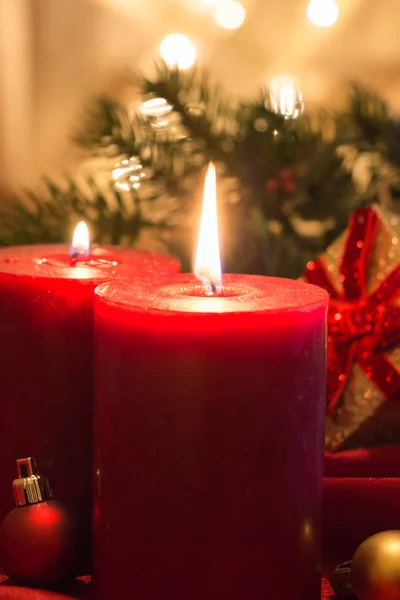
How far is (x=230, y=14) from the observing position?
4.58ft

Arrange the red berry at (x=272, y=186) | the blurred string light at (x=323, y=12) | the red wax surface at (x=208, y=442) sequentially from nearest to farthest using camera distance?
the red wax surface at (x=208, y=442), the red berry at (x=272, y=186), the blurred string light at (x=323, y=12)

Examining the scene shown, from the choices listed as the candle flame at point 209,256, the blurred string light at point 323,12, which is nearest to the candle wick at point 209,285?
the candle flame at point 209,256

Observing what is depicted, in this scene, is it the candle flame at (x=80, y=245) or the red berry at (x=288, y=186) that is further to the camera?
the red berry at (x=288, y=186)

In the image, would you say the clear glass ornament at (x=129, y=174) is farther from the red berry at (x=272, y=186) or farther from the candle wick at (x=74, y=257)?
the candle wick at (x=74, y=257)

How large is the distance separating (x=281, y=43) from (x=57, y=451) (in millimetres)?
1032

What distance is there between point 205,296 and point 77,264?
0.13m

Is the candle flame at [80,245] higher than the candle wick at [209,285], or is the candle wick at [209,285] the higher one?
the candle flame at [80,245]

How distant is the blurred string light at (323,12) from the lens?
1.34 metres

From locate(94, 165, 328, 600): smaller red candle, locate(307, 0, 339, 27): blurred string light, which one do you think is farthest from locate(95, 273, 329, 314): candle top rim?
locate(307, 0, 339, 27): blurred string light

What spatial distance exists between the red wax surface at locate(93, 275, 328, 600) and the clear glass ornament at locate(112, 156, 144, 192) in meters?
0.45

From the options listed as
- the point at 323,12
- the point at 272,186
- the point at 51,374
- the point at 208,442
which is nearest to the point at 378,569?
the point at 208,442

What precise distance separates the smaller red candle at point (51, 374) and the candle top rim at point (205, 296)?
0.05 m

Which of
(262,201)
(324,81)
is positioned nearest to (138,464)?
(262,201)

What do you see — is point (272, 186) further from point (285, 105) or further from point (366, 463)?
point (366, 463)
